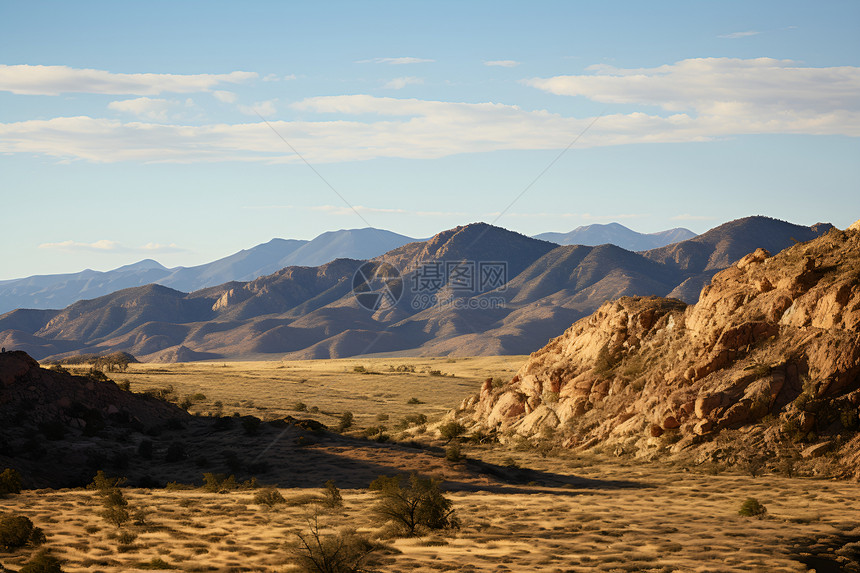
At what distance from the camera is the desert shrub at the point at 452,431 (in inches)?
1252

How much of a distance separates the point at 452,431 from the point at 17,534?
20201mm

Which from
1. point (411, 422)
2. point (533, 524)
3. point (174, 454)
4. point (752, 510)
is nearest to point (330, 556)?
point (533, 524)

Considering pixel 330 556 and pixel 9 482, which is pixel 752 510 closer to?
pixel 330 556

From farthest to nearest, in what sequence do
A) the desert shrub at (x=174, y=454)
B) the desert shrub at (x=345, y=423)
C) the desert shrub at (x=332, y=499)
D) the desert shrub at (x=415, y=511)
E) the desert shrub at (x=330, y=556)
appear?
the desert shrub at (x=345, y=423) → the desert shrub at (x=174, y=454) → the desert shrub at (x=332, y=499) → the desert shrub at (x=415, y=511) → the desert shrub at (x=330, y=556)

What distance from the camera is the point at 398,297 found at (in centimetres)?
19000

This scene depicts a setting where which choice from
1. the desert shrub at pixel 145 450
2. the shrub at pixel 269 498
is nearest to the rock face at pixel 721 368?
the shrub at pixel 269 498

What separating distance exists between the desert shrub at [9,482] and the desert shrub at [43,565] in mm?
8184

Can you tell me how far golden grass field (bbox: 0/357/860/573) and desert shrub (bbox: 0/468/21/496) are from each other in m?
0.51

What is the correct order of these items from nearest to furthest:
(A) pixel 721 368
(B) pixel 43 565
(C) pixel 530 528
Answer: (B) pixel 43 565 → (C) pixel 530 528 → (A) pixel 721 368

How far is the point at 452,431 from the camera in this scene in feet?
105

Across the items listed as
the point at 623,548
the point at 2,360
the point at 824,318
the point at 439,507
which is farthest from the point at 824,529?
the point at 2,360

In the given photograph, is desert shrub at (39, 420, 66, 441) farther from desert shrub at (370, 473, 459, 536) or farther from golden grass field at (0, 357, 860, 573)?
desert shrub at (370, 473, 459, 536)

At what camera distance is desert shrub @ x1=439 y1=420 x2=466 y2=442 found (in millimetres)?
31812

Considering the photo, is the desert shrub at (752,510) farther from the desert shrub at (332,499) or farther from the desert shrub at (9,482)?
the desert shrub at (9,482)
